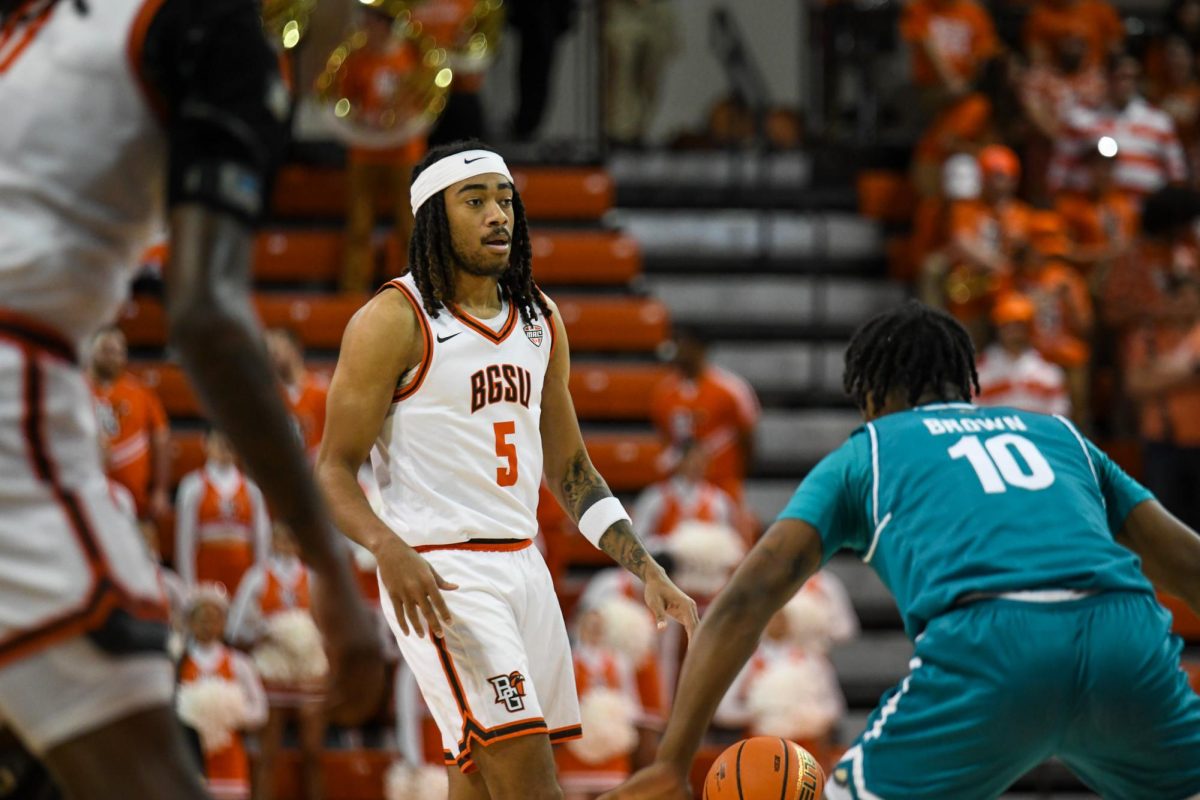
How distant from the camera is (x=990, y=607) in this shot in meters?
3.93

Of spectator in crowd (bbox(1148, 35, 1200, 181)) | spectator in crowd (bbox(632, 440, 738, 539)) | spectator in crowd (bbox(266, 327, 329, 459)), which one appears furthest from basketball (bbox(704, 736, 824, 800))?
spectator in crowd (bbox(1148, 35, 1200, 181))

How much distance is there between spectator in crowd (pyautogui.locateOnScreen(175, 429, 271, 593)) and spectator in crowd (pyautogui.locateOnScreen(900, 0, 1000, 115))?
6433 millimetres

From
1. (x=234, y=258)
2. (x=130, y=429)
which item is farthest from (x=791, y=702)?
(x=234, y=258)

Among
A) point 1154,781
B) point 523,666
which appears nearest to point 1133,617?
point 1154,781

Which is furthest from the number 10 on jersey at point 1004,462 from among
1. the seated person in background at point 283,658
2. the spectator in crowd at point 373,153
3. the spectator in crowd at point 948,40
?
the spectator in crowd at point 948,40

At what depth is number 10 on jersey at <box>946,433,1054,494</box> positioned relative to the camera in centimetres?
408

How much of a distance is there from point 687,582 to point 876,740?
648 centimetres

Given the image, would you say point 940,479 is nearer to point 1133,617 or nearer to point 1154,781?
point 1133,617

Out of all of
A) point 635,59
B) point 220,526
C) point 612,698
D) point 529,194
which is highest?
point 635,59

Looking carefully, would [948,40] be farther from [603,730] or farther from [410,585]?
[410,585]

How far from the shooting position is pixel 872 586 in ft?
40.8

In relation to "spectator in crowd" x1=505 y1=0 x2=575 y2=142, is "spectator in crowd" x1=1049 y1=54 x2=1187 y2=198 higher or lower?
lower

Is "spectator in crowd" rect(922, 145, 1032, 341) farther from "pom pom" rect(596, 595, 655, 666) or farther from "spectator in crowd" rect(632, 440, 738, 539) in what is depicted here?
"pom pom" rect(596, 595, 655, 666)

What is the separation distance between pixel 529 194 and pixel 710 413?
3.36m
